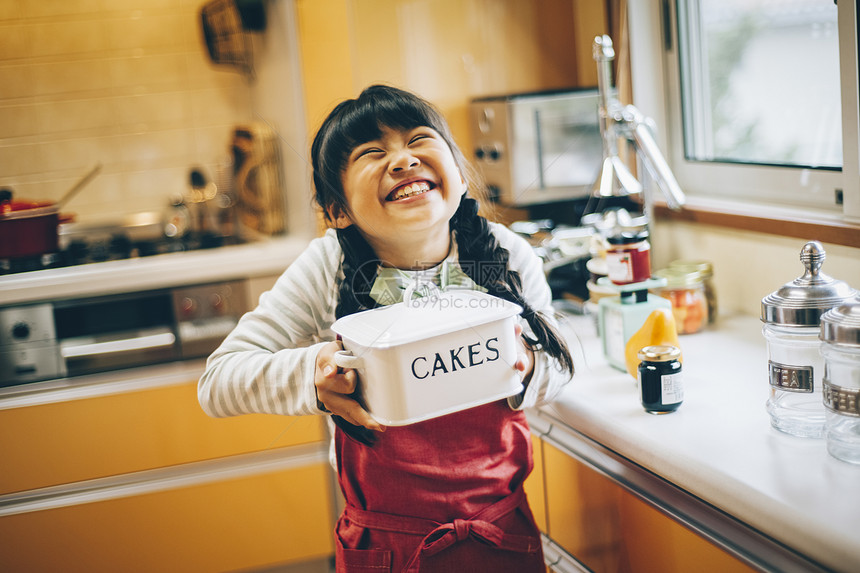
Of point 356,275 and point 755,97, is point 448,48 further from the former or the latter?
point 356,275

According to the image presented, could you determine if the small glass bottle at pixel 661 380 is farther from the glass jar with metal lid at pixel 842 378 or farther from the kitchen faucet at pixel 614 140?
the kitchen faucet at pixel 614 140

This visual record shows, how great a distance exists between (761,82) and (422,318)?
1090 millimetres

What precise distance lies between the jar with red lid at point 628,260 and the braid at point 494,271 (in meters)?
0.32

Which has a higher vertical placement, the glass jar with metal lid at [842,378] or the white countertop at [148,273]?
the white countertop at [148,273]

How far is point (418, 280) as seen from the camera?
0.96m

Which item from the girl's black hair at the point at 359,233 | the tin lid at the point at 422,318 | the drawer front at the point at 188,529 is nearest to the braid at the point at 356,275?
the girl's black hair at the point at 359,233

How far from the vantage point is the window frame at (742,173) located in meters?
1.25

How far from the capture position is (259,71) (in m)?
2.20

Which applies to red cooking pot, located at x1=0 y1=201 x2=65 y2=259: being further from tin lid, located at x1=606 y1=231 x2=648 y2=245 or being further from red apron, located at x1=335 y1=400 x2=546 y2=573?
tin lid, located at x1=606 y1=231 x2=648 y2=245

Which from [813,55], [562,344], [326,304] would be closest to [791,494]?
[562,344]

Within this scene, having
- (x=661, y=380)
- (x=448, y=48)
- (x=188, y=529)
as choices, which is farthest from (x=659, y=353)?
(x=188, y=529)

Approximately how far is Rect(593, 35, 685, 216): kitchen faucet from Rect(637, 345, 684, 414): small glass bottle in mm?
451

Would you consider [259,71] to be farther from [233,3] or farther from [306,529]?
[306,529]

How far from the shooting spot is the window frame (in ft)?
4.11
